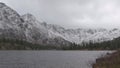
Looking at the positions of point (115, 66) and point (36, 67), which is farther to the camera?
point (36, 67)

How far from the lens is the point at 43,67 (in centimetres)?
8631

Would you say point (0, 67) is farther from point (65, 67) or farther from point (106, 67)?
point (106, 67)

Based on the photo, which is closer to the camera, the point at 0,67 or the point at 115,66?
the point at 115,66

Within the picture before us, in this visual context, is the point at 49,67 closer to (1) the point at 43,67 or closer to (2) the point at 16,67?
(1) the point at 43,67

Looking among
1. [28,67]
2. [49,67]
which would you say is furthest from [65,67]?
[28,67]

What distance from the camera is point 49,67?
282 ft

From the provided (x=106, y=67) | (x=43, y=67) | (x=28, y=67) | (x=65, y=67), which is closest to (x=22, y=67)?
(x=28, y=67)

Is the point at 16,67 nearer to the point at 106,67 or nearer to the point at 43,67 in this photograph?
the point at 43,67

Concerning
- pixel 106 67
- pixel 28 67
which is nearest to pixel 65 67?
pixel 28 67

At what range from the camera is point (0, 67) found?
84.7 metres

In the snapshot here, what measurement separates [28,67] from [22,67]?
2.15 m

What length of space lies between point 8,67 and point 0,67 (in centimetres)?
283

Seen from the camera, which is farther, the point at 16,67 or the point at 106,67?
the point at 16,67

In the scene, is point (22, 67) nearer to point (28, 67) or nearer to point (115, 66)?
point (28, 67)
